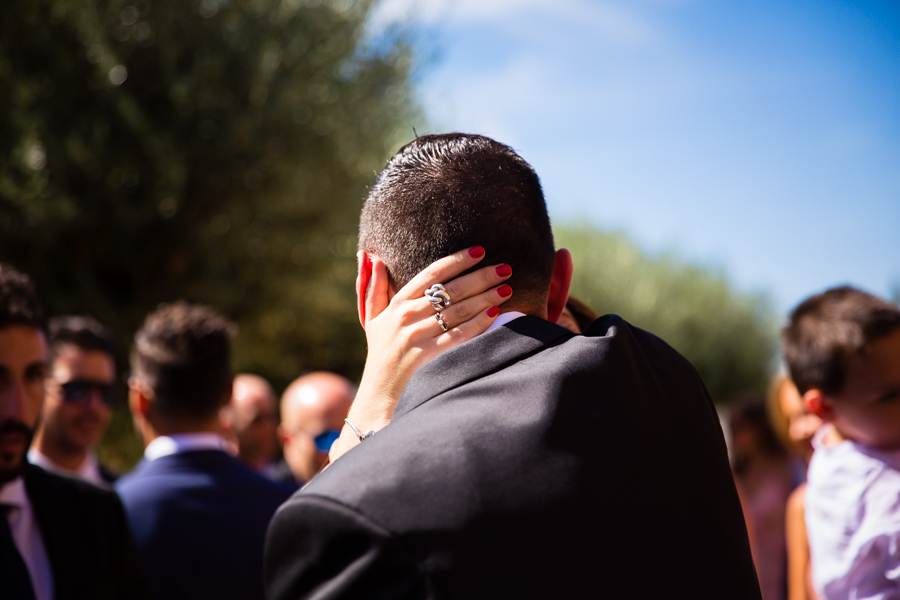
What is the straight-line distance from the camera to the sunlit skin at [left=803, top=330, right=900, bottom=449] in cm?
247

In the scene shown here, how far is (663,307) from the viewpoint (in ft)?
79.0

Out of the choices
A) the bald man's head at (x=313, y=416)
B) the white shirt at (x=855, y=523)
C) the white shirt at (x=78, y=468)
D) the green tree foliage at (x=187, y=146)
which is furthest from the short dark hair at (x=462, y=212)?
the green tree foliage at (x=187, y=146)

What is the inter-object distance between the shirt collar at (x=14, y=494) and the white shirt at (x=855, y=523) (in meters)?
2.76

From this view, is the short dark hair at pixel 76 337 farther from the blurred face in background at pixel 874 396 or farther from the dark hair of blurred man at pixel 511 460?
the blurred face in background at pixel 874 396

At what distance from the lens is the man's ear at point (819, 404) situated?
2635mm

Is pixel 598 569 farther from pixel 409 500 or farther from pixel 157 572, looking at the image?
pixel 157 572

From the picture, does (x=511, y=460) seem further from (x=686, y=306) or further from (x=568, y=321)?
(x=686, y=306)

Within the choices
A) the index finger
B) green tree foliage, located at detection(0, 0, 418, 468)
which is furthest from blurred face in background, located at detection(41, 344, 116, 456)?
the index finger

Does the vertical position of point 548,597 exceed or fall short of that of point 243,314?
it exceeds it

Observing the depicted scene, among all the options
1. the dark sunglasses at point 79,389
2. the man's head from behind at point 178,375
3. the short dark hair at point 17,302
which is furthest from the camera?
the dark sunglasses at point 79,389

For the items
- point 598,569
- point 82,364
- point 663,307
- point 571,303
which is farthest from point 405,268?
point 663,307

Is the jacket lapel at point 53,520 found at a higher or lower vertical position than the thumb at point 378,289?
lower

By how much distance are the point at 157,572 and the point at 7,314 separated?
53.0 inches

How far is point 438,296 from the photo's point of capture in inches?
58.2
